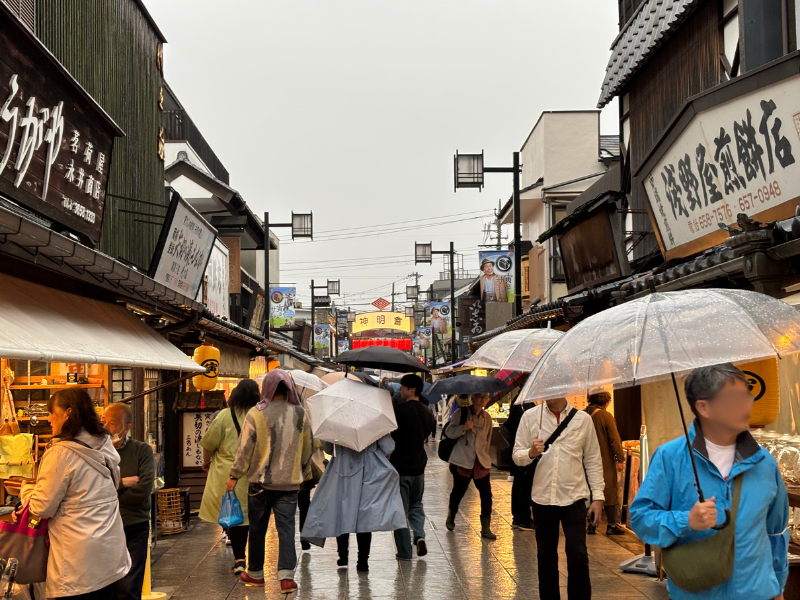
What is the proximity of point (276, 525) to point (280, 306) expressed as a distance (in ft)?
96.5

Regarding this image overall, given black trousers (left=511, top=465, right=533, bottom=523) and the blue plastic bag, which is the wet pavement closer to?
black trousers (left=511, top=465, right=533, bottom=523)

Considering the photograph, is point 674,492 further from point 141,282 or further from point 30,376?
point 30,376

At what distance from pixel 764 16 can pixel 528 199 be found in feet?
60.2

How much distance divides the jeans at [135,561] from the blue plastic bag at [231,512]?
1.68 meters

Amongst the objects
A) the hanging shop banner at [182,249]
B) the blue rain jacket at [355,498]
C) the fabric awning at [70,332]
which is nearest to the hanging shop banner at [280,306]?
the hanging shop banner at [182,249]

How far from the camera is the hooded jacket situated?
563cm

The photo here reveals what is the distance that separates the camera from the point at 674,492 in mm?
4078

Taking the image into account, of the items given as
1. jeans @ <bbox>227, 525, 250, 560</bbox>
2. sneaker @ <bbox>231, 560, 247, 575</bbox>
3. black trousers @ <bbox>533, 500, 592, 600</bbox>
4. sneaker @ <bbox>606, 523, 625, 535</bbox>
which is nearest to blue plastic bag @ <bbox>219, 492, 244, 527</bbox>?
jeans @ <bbox>227, 525, 250, 560</bbox>

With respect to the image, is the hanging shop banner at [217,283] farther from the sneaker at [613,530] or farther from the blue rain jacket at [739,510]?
the blue rain jacket at [739,510]

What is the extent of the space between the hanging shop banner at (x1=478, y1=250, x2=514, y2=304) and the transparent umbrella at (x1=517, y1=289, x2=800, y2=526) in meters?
26.7

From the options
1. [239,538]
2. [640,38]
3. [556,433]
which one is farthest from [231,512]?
[640,38]

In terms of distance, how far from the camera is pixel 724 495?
12.8ft

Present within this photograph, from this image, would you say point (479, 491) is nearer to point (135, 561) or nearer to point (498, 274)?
point (135, 561)

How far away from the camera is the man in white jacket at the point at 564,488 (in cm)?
693
